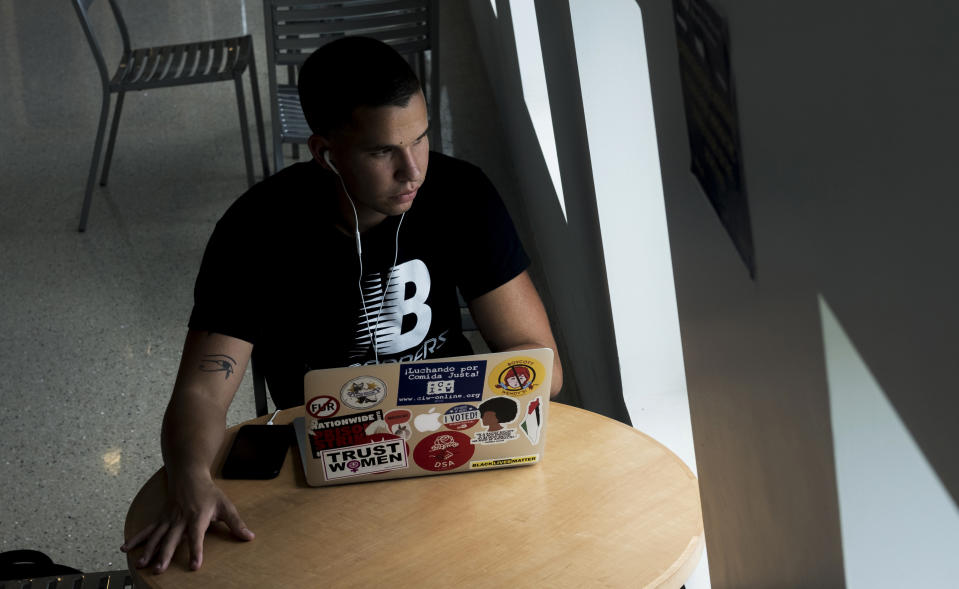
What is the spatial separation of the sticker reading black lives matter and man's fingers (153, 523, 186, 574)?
0.36 metres

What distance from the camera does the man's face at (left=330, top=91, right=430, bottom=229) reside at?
1598 millimetres

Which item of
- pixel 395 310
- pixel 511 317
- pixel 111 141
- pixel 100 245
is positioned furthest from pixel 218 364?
pixel 111 141

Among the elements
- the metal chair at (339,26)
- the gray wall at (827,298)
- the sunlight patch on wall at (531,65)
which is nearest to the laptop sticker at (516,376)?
the gray wall at (827,298)

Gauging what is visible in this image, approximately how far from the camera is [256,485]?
1.51 metres

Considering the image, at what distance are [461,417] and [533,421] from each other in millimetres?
112

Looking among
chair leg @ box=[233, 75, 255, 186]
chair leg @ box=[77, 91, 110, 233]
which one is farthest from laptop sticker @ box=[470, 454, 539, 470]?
chair leg @ box=[77, 91, 110, 233]

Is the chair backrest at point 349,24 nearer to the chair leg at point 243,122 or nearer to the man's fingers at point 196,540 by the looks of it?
the chair leg at point 243,122

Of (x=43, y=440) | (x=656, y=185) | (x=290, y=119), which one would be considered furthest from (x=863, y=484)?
(x=290, y=119)

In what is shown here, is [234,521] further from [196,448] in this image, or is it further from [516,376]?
[516,376]

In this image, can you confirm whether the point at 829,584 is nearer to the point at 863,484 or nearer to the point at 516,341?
the point at 863,484

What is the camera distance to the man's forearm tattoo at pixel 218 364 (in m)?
1.70

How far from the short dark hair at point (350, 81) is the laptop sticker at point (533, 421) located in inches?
21.3

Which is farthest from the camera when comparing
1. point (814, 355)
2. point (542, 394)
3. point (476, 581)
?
point (542, 394)

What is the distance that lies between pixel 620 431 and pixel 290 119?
2.39 m
